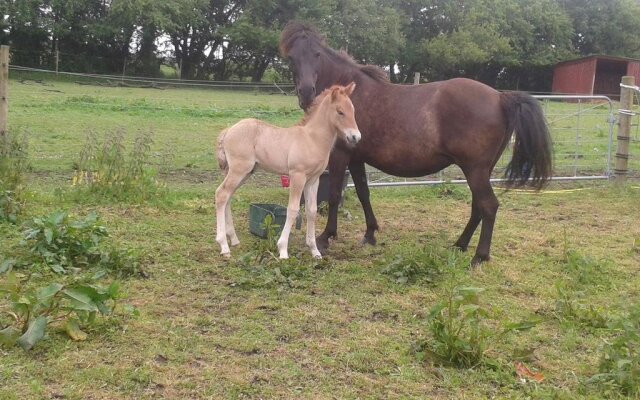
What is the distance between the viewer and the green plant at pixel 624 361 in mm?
2895

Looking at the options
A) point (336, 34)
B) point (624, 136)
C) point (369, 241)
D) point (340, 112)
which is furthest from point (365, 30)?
point (340, 112)

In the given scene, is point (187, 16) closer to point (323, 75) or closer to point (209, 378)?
point (323, 75)

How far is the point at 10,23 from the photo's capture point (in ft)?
95.2

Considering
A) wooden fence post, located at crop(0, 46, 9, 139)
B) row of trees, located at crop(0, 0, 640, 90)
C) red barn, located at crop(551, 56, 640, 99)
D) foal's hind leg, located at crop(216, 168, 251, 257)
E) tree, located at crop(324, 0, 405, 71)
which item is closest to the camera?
foal's hind leg, located at crop(216, 168, 251, 257)

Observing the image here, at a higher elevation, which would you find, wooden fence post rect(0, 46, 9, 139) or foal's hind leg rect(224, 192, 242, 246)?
wooden fence post rect(0, 46, 9, 139)

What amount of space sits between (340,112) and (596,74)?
38.5 metres

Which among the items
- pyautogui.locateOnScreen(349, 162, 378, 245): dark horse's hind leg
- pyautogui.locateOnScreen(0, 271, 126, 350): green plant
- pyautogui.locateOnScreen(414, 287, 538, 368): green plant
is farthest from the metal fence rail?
pyautogui.locateOnScreen(0, 271, 126, 350): green plant

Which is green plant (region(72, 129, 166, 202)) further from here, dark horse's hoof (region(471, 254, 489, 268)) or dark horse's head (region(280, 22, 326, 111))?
dark horse's hoof (region(471, 254, 489, 268))

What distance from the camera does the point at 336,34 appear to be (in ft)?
120

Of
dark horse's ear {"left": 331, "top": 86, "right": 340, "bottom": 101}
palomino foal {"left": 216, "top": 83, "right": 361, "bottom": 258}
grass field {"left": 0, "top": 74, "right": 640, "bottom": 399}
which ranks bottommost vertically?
grass field {"left": 0, "top": 74, "right": 640, "bottom": 399}

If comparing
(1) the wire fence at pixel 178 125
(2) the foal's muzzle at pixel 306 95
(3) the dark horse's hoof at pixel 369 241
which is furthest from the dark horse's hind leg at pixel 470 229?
(1) the wire fence at pixel 178 125

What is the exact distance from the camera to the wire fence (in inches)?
392

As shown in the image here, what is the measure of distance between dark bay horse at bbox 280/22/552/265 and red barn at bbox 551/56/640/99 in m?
35.1

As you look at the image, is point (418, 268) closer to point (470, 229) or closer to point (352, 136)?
point (352, 136)
